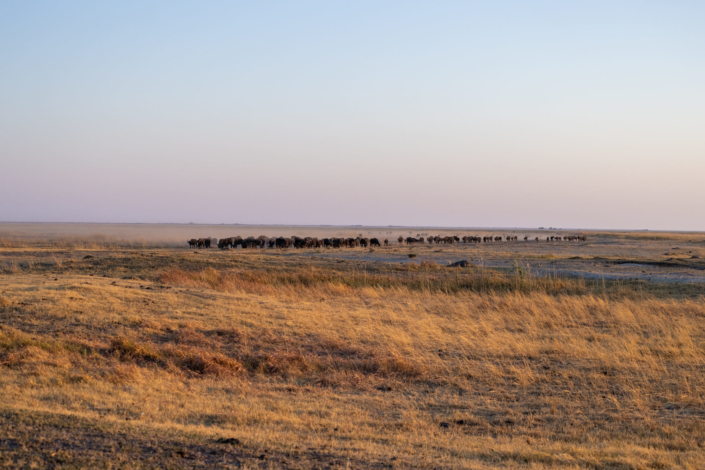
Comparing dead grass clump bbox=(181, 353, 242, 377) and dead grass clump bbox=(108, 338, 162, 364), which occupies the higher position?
dead grass clump bbox=(108, 338, 162, 364)

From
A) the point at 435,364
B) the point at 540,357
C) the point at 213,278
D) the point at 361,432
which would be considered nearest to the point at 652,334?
the point at 540,357

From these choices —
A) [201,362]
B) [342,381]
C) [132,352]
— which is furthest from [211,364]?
[342,381]

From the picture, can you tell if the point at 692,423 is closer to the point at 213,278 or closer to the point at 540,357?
the point at 540,357

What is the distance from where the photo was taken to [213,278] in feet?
74.3

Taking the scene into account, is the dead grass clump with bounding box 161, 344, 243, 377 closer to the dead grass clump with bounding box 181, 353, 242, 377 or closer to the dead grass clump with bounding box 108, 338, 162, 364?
the dead grass clump with bounding box 181, 353, 242, 377

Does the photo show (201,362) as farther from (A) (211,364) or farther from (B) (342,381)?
(B) (342,381)

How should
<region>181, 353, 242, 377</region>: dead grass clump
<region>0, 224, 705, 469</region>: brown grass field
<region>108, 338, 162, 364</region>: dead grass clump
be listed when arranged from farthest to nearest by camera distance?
<region>108, 338, 162, 364</region>: dead grass clump
<region>181, 353, 242, 377</region>: dead grass clump
<region>0, 224, 705, 469</region>: brown grass field

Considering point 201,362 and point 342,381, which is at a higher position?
point 201,362

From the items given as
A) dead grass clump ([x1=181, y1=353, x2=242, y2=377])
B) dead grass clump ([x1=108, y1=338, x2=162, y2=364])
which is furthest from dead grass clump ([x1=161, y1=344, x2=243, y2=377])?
dead grass clump ([x1=108, y1=338, x2=162, y2=364])

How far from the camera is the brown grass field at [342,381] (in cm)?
544

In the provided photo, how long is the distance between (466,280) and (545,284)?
3159 millimetres

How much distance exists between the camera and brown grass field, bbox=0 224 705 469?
5.44 m

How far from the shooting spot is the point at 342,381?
361 inches

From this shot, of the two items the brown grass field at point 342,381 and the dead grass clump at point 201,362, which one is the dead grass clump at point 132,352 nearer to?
the brown grass field at point 342,381
